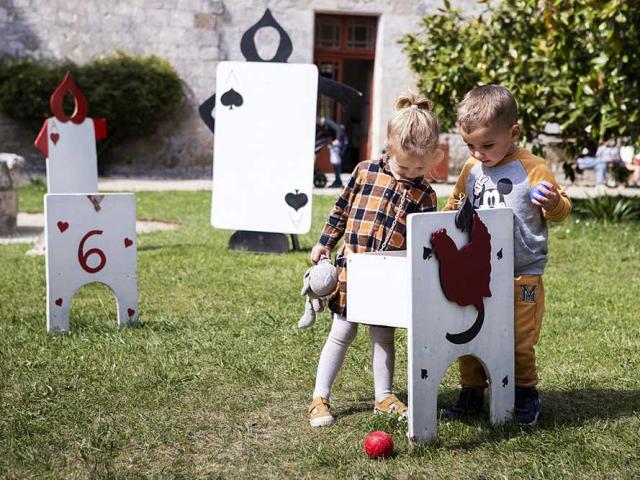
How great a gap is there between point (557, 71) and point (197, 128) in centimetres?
945

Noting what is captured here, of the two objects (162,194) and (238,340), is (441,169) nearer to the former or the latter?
(162,194)

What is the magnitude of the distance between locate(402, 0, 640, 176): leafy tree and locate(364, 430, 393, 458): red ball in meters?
6.07

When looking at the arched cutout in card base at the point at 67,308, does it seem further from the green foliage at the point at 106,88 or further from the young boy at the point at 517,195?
the green foliage at the point at 106,88

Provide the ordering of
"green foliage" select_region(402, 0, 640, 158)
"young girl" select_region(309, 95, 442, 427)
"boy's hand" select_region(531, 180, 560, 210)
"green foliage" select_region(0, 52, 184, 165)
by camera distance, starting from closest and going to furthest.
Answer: "boy's hand" select_region(531, 180, 560, 210), "young girl" select_region(309, 95, 442, 427), "green foliage" select_region(402, 0, 640, 158), "green foliage" select_region(0, 52, 184, 165)

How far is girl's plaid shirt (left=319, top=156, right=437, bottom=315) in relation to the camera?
3227 millimetres

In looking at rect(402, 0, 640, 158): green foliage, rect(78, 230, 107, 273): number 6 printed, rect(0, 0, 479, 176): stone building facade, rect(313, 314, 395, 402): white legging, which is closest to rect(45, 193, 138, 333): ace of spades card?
rect(78, 230, 107, 273): number 6 printed

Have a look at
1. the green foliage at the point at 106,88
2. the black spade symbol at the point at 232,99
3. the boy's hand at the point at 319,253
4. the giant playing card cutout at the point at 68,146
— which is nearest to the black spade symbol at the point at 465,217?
the boy's hand at the point at 319,253

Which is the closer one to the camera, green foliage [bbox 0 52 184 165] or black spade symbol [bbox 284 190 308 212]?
black spade symbol [bbox 284 190 308 212]

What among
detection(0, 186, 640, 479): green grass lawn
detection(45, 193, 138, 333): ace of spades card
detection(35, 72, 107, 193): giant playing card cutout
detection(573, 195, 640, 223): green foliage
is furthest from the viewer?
detection(573, 195, 640, 223): green foliage

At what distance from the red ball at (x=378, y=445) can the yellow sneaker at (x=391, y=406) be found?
1.11 feet

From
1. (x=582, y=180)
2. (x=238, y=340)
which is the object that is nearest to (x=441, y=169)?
(x=582, y=180)

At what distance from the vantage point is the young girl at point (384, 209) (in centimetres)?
315

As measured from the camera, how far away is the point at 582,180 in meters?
17.2

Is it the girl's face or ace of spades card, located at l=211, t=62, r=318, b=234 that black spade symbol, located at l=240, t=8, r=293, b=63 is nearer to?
ace of spades card, located at l=211, t=62, r=318, b=234
